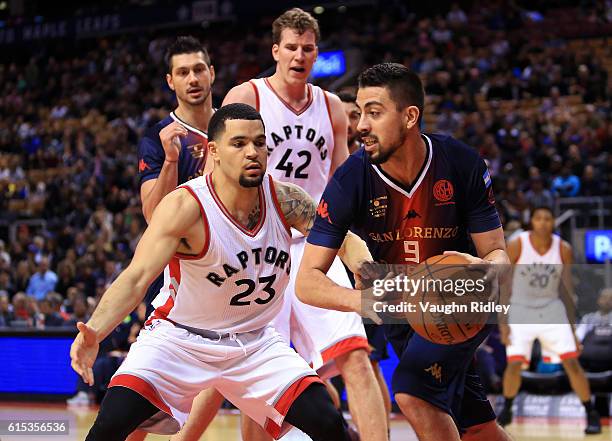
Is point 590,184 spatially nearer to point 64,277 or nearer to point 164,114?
point 64,277

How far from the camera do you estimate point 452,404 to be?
4438 millimetres

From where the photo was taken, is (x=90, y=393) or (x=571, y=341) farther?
(x=90, y=393)

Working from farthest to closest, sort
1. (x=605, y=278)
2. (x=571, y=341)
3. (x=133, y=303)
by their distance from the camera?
(x=605, y=278) → (x=571, y=341) → (x=133, y=303)

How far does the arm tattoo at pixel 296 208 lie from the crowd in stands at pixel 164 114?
325 inches

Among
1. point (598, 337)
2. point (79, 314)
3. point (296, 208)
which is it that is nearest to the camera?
point (296, 208)

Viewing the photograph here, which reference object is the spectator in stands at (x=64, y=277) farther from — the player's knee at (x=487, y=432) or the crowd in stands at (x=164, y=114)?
→ the player's knee at (x=487, y=432)

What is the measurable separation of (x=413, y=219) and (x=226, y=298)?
0.96 meters

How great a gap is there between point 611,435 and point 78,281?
31.8ft

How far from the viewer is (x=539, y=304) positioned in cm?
939

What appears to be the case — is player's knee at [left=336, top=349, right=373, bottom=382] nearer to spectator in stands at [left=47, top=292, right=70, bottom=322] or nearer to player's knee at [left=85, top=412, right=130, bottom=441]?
player's knee at [left=85, top=412, right=130, bottom=441]

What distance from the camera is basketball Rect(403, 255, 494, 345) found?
4047mm

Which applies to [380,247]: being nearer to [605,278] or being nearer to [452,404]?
[452,404]

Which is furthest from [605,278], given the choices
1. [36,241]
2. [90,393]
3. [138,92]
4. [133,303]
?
[138,92]

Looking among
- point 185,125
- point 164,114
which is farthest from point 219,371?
point 164,114
